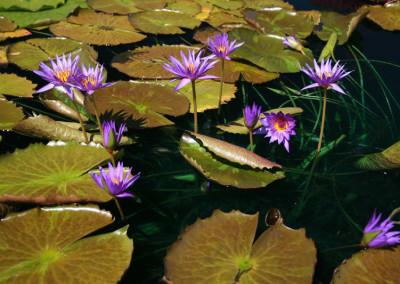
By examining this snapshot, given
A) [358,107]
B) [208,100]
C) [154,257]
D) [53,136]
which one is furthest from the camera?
[358,107]

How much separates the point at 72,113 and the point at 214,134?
75 cm

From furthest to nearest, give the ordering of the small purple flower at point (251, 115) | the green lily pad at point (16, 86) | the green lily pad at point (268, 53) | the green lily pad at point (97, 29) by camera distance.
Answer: the green lily pad at point (97, 29), the green lily pad at point (268, 53), the green lily pad at point (16, 86), the small purple flower at point (251, 115)

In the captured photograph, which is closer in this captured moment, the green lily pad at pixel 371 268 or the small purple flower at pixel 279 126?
the green lily pad at pixel 371 268

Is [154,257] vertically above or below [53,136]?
below

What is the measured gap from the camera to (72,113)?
193 cm

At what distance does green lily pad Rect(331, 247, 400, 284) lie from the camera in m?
1.14

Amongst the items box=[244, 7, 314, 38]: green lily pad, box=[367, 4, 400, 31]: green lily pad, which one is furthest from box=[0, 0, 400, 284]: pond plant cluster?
box=[367, 4, 400, 31]: green lily pad

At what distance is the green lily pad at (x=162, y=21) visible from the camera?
116 inches

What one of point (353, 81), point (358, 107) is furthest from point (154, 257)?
point (353, 81)

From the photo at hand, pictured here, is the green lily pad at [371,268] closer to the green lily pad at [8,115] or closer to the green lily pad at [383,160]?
the green lily pad at [383,160]

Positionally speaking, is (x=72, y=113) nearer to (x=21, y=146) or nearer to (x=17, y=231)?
(x=21, y=146)

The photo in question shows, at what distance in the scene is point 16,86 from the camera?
2164 mm

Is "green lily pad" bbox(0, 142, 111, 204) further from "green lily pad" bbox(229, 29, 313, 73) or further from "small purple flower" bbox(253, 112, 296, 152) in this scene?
"green lily pad" bbox(229, 29, 313, 73)

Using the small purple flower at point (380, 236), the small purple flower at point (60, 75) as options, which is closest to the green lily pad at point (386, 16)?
the small purple flower at point (380, 236)
